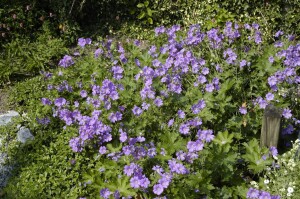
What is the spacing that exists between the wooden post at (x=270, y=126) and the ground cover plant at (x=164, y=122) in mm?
90

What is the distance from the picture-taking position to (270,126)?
353 centimetres

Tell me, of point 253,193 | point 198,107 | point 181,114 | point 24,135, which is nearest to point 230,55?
point 198,107

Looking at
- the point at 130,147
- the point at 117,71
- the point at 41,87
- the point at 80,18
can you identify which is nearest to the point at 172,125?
the point at 130,147

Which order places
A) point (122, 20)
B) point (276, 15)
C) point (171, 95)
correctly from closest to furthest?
1. point (171, 95)
2. point (276, 15)
3. point (122, 20)

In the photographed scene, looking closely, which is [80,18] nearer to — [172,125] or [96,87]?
[96,87]

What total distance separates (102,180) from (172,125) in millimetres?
731

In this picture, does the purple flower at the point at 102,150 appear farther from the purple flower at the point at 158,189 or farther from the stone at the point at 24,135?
the stone at the point at 24,135

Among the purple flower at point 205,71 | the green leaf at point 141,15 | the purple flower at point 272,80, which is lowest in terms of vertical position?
the purple flower at point 272,80

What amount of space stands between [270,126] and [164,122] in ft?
2.84

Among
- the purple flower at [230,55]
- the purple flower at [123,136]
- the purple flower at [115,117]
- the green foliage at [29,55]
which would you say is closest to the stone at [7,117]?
the green foliage at [29,55]

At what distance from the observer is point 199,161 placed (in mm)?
3318

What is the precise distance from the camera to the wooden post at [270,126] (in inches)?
134

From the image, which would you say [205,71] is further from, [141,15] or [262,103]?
[141,15]

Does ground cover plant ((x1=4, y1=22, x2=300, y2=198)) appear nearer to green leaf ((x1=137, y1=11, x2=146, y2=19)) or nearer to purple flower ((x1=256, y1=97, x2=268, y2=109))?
purple flower ((x1=256, y1=97, x2=268, y2=109))
